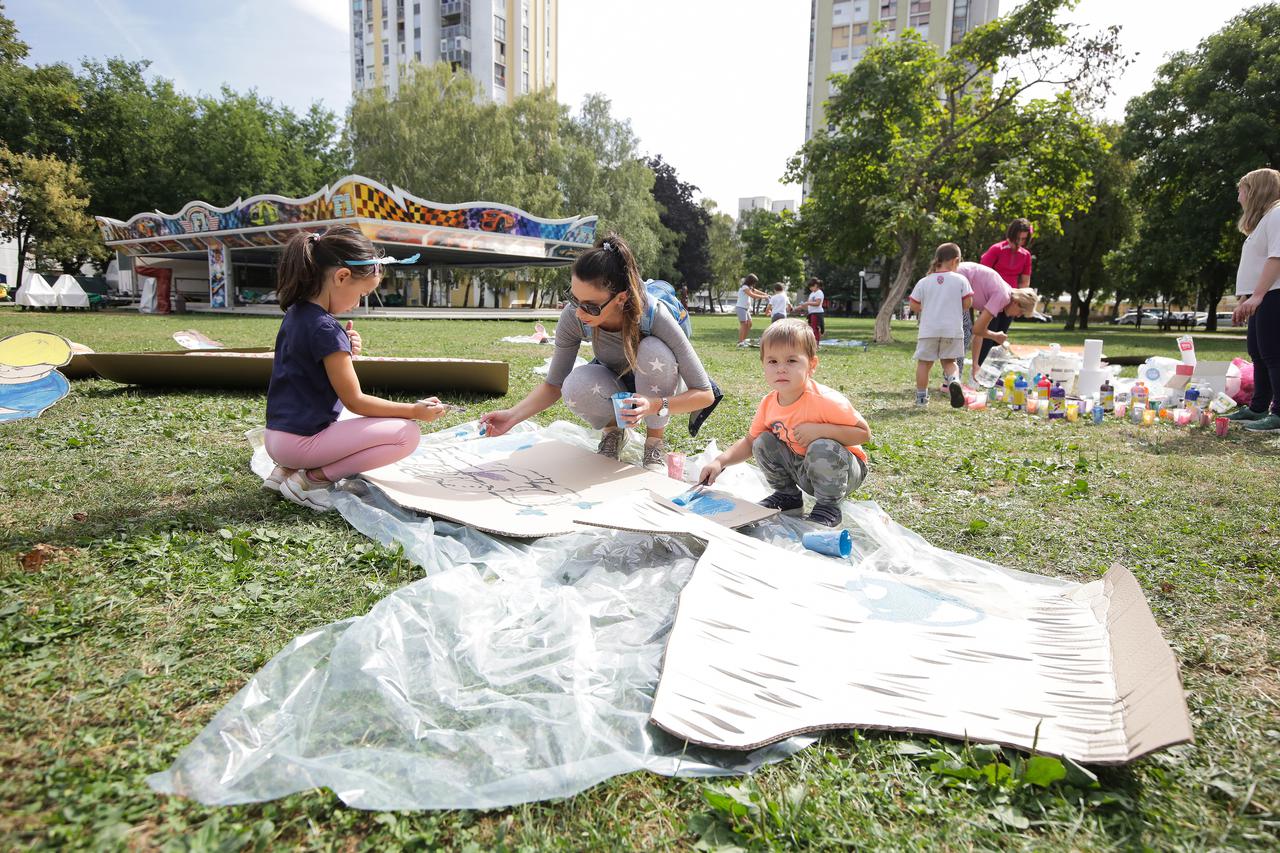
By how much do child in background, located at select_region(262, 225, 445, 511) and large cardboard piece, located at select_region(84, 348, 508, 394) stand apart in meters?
2.27

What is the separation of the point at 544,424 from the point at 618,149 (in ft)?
108

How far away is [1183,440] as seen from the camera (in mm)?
4934

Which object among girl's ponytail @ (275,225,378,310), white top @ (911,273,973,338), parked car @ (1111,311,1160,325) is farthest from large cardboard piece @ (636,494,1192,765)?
parked car @ (1111,311,1160,325)

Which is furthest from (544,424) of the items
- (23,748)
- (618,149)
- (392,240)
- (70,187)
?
(70,187)

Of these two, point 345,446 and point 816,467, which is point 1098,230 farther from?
point 345,446

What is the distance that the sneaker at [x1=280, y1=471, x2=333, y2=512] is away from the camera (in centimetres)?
295

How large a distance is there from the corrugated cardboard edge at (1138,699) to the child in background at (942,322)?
15.4 feet

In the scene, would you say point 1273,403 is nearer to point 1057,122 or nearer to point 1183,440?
point 1183,440

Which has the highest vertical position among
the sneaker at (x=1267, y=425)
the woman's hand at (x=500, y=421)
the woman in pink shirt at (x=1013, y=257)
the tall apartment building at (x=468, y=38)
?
the tall apartment building at (x=468, y=38)

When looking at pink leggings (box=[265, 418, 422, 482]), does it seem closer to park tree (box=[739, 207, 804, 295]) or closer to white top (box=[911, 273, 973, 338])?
white top (box=[911, 273, 973, 338])

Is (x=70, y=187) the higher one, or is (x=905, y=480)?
A: (x=70, y=187)

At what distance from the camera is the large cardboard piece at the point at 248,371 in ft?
17.8

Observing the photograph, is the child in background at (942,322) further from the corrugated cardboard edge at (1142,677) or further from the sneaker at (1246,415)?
the corrugated cardboard edge at (1142,677)

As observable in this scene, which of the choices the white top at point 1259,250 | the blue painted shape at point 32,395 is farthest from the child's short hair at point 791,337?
the blue painted shape at point 32,395
